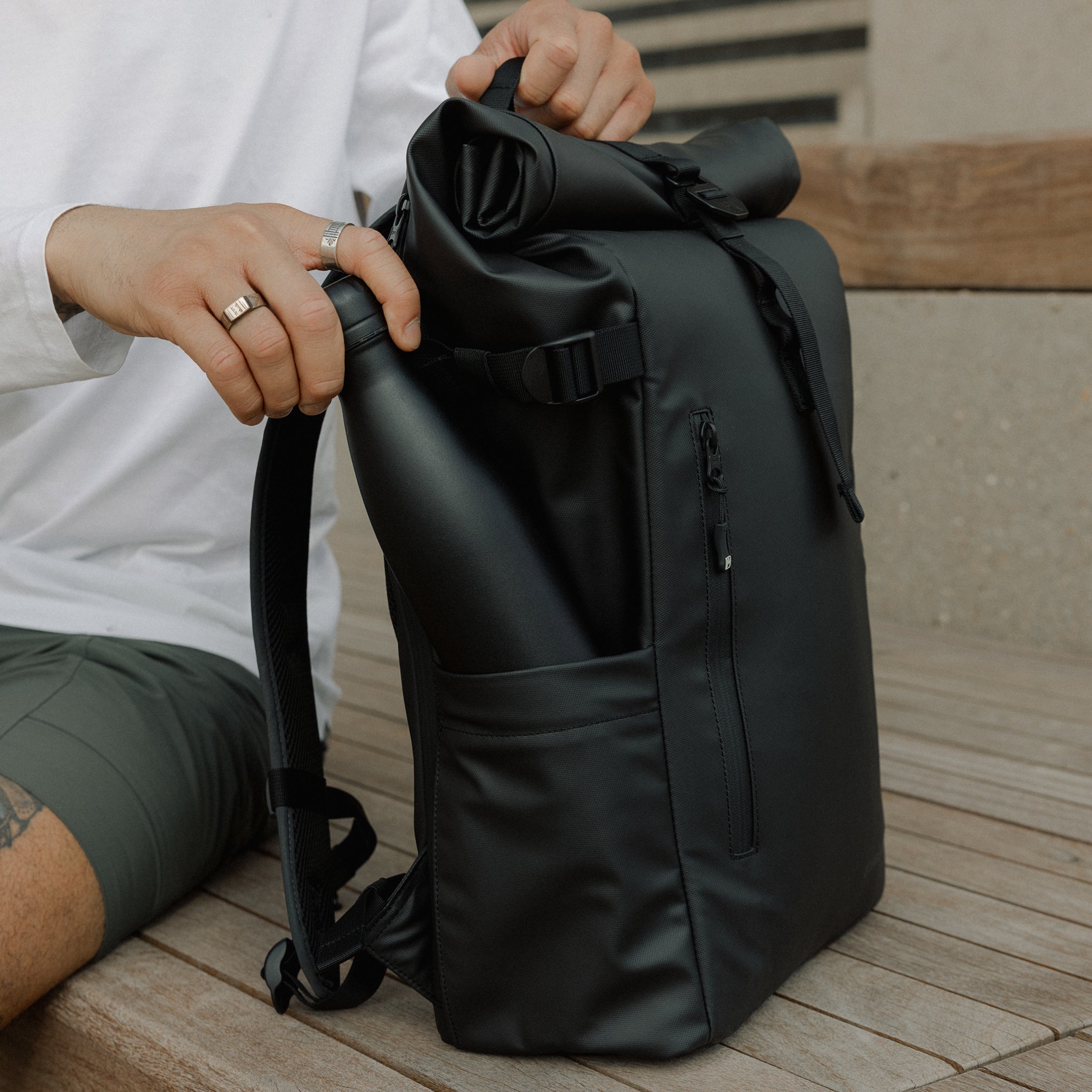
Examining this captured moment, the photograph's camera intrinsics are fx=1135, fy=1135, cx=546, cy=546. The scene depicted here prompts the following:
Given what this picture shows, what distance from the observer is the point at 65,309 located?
86 cm

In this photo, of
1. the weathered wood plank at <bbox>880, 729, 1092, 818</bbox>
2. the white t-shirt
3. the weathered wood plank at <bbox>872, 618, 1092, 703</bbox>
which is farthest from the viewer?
the weathered wood plank at <bbox>872, 618, 1092, 703</bbox>

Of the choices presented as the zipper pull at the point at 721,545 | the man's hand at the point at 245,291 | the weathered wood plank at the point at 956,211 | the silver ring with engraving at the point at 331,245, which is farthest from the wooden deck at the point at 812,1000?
the weathered wood plank at the point at 956,211

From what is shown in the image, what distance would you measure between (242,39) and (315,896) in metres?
0.81

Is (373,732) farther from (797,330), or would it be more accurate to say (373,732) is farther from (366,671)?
(797,330)

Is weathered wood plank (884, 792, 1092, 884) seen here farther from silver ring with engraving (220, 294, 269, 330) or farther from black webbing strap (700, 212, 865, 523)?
silver ring with engraving (220, 294, 269, 330)

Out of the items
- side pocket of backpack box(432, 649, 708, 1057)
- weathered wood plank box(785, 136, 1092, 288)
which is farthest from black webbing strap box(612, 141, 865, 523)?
weathered wood plank box(785, 136, 1092, 288)

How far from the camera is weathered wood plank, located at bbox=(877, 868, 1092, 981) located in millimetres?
981

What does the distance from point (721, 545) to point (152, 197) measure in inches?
26.7

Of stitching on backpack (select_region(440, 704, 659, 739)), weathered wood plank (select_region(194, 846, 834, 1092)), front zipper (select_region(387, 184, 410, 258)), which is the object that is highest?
front zipper (select_region(387, 184, 410, 258))

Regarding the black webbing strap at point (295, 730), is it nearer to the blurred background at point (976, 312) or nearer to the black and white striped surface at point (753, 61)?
the blurred background at point (976, 312)

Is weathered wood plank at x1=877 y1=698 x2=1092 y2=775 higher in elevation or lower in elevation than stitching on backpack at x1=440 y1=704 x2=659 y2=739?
lower

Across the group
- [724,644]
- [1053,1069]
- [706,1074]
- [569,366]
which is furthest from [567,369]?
[1053,1069]

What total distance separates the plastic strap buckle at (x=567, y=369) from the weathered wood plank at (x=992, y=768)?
0.88 meters

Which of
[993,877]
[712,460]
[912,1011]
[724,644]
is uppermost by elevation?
[712,460]
